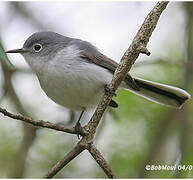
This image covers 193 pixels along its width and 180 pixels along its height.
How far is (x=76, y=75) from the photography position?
3.22 m

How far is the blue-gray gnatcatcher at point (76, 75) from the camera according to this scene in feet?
10.6

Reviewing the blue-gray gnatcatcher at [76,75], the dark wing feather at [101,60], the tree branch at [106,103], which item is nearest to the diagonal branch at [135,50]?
the tree branch at [106,103]

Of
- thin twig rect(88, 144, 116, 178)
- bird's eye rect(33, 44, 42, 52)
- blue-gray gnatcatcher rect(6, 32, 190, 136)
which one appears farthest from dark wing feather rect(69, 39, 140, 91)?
thin twig rect(88, 144, 116, 178)

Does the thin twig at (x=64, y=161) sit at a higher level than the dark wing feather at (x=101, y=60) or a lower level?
lower

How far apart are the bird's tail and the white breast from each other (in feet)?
1.26

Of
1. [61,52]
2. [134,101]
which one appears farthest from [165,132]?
[61,52]

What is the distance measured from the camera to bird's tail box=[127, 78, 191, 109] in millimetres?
3359

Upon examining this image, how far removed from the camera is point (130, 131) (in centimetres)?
417

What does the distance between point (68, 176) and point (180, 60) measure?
5.86 ft

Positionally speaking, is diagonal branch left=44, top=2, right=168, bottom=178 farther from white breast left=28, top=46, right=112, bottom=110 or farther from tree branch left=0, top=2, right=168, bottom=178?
white breast left=28, top=46, right=112, bottom=110

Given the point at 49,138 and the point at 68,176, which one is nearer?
the point at 68,176

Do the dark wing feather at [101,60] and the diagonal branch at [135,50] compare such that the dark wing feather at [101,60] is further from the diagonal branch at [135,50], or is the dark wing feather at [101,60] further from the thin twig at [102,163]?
the thin twig at [102,163]

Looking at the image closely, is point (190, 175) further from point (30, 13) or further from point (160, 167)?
point (30, 13)

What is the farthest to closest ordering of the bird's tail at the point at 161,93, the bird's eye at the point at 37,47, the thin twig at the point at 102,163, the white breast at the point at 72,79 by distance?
the bird's eye at the point at 37,47 < the bird's tail at the point at 161,93 < the white breast at the point at 72,79 < the thin twig at the point at 102,163
